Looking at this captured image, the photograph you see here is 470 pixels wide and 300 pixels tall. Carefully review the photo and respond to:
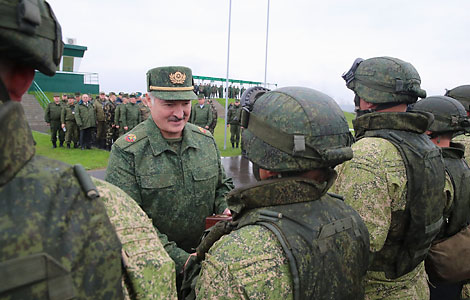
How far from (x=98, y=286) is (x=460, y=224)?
365 cm

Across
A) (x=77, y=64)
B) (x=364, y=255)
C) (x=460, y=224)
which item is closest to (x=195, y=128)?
Answer: (x=364, y=255)

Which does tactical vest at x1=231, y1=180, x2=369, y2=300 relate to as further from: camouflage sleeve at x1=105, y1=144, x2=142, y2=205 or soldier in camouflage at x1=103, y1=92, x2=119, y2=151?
soldier in camouflage at x1=103, y1=92, x2=119, y2=151

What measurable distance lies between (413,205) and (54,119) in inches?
595

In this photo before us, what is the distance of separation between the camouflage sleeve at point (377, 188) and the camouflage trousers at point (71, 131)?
1402 cm

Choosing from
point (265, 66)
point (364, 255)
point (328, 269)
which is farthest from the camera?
point (265, 66)

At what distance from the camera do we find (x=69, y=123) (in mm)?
14477

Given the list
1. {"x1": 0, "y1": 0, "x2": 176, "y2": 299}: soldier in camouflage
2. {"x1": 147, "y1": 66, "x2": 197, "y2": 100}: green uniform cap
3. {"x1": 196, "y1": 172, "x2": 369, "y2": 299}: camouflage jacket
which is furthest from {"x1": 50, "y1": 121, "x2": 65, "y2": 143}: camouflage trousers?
{"x1": 0, "y1": 0, "x2": 176, "y2": 299}: soldier in camouflage

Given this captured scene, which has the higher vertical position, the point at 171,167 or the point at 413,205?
the point at 171,167

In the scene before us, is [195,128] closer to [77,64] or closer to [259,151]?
[259,151]

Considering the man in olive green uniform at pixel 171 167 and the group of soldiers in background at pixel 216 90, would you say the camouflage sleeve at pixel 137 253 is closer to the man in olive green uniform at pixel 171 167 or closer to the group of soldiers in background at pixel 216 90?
the man in olive green uniform at pixel 171 167

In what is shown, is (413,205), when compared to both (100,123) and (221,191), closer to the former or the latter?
(221,191)

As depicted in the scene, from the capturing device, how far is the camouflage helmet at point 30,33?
0.82 m

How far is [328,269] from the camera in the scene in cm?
164

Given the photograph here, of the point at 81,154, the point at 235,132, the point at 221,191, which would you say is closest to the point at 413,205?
the point at 221,191
